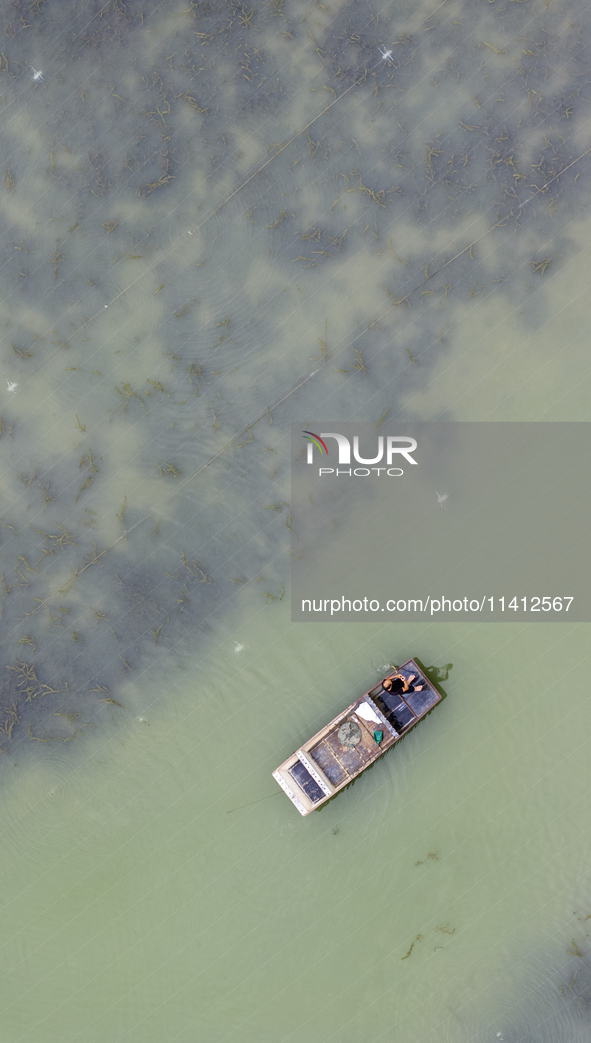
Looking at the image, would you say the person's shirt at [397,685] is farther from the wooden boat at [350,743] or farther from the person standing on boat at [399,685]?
the wooden boat at [350,743]

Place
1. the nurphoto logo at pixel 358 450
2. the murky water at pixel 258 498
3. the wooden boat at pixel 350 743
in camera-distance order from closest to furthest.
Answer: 1. the wooden boat at pixel 350 743
2. the murky water at pixel 258 498
3. the nurphoto logo at pixel 358 450

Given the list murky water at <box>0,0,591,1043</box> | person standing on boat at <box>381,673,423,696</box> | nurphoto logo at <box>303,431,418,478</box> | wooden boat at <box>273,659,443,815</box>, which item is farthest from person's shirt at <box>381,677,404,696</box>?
nurphoto logo at <box>303,431,418,478</box>

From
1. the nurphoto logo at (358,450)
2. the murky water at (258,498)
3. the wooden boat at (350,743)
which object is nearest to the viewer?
the wooden boat at (350,743)

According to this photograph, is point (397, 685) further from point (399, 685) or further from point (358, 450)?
point (358, 450)

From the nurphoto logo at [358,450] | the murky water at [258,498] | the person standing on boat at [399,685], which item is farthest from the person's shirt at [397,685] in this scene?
the nurphoto logo at [358,450]

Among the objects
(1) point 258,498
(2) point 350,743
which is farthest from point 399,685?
(1) point 258,498

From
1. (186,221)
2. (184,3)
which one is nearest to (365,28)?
(184,3)
